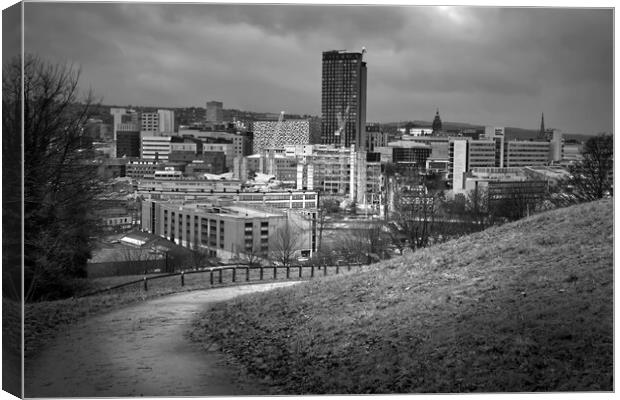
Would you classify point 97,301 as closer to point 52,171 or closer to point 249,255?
point 52,171

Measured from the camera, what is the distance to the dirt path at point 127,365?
5922mm

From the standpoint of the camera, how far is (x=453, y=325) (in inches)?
245

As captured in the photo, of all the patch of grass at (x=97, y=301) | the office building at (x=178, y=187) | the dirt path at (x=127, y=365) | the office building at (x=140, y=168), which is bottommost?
the dirt path at (x=127, y=365)

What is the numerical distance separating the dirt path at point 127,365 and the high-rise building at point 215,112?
2054 millimetres

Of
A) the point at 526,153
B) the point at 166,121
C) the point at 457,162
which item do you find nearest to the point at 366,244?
the point at 457,162

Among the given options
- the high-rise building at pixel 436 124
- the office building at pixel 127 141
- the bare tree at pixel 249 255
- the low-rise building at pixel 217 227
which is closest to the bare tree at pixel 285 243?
the low-rise building at pixel 217 227

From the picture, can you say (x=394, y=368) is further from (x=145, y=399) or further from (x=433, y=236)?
(x=433, y=236)

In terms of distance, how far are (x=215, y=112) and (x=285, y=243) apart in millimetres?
1423

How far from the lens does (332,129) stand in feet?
26.9

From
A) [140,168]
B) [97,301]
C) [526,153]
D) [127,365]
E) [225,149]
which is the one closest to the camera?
[127,365]

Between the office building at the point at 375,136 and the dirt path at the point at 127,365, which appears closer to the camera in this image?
the dirt path at the point at 127,365

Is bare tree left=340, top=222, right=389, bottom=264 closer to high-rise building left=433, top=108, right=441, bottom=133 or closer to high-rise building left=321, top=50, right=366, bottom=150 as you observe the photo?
high-rise building left=321, top=50, right=366, bottom=150

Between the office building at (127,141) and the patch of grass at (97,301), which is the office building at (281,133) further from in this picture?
the patch of grass at (97,301)

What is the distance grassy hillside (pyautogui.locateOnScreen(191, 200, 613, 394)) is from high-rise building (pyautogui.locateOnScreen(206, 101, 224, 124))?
1670 millimetres
